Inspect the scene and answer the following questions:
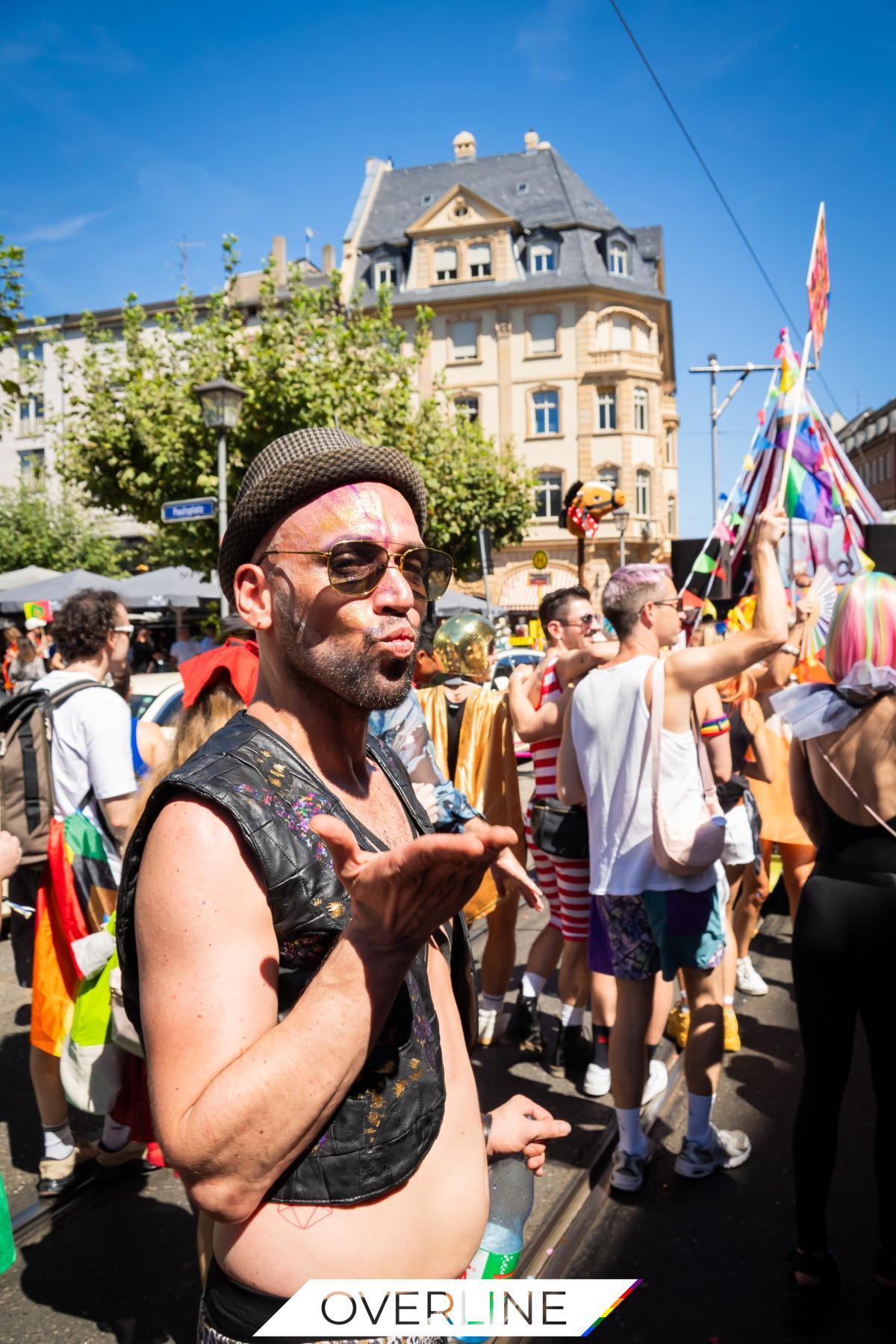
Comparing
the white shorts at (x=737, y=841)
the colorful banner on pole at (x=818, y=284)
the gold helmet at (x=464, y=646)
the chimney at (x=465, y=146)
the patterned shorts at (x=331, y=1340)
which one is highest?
the chimney at (x=465, y=146)

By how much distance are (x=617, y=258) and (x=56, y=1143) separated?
144ft

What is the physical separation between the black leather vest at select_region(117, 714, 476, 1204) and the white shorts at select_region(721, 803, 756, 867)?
3788 mm

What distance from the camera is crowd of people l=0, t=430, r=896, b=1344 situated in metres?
1.11

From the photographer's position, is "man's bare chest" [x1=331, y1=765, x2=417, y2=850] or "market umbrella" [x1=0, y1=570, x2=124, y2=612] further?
"market umbrella" [x1=0, y1=570, x2=124, y2=612]

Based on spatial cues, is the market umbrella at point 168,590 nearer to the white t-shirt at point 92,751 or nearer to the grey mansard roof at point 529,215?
the white t-shirt at point 92,751

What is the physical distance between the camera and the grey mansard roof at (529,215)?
135ft

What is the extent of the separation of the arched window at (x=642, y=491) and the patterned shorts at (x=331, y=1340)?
40.5 meters

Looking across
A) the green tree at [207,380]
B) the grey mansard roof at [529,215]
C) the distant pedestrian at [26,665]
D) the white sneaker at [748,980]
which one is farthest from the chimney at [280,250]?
the white sneaker at [748,980]

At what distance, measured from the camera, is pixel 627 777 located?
3.61 m

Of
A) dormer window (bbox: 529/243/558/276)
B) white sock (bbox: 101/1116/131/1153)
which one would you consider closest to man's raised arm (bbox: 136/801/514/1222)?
white sock (bbox: 101/1116/131/1153)

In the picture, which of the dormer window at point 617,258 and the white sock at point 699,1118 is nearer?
the white sock at point 699,1118

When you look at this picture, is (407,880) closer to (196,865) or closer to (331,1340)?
(196,865)

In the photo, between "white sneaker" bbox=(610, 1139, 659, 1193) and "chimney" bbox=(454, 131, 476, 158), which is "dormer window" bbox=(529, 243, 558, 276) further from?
"white sneaker" bbox=(610, 1139, 659, 1193)

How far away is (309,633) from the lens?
1.43 meters
